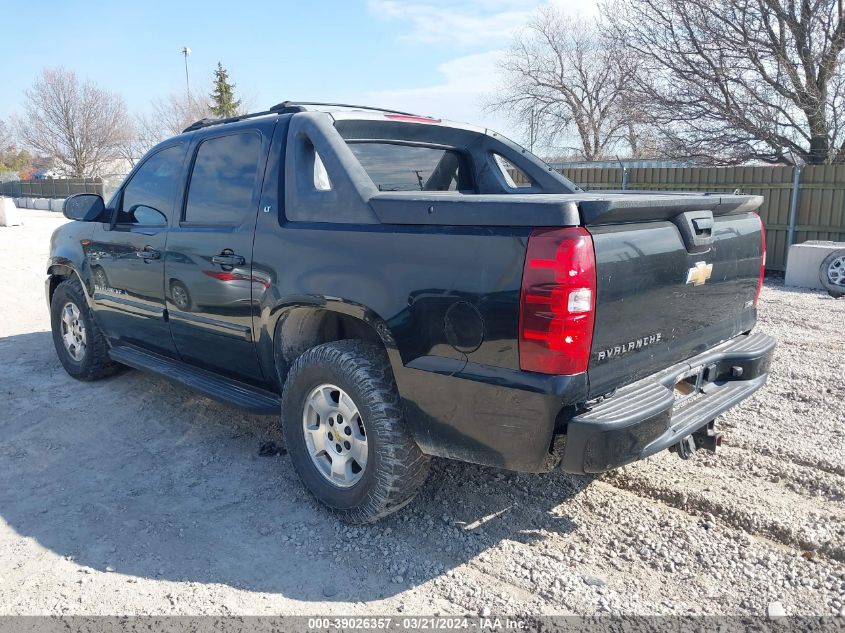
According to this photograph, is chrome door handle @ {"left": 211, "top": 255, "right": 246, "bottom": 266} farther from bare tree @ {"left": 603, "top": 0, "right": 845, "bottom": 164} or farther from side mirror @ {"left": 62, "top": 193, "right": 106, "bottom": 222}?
bare tree @ {"left": 603, "top": 0, "right": 845, "bottom": 164}

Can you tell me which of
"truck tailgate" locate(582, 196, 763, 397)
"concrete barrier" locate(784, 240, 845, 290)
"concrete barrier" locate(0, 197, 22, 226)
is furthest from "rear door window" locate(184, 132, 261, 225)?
"concrete barrier" locate(0, 197, 22, 226)

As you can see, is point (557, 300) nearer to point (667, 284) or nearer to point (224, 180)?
point (667, 284)

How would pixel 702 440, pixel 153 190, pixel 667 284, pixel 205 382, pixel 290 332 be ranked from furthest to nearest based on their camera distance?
pixel 153 190, pixel 205 382, pixel 290 332, pixel 702 440, pixel 667 284

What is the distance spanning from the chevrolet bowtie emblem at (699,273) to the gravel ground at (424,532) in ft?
3.74

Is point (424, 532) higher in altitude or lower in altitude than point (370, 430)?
lower

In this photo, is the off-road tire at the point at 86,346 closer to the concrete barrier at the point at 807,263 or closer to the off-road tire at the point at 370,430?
the off-road tire at the point at 370,430

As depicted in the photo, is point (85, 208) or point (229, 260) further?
point (85, 208)

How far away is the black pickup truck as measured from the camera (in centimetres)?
246

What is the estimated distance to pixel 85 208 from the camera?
15.7 feet

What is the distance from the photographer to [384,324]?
9.30 ft

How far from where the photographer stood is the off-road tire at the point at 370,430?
289 cm

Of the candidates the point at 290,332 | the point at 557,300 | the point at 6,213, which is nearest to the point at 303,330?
the point at 290,332

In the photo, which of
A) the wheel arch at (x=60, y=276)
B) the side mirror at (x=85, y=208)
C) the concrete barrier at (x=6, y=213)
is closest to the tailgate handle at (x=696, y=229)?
the side mirror at (x=85, y=208)

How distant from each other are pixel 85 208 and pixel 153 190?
728 millimetres
